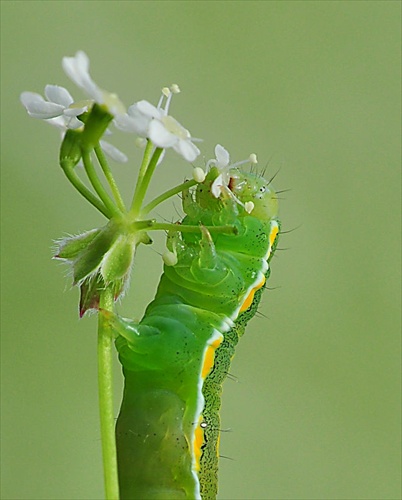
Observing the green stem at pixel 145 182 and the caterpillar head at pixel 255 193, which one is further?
the caterpillar head at pixel 255 193

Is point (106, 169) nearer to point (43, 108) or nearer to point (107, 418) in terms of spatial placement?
point (43, 108)

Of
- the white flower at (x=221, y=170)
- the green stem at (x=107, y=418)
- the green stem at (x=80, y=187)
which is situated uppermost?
the white flower at (x=221, y=170)

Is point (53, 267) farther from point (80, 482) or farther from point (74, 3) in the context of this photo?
point (74, 3)

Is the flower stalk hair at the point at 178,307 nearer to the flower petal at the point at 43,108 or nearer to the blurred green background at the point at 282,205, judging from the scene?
the flower petal at the point at 43,108

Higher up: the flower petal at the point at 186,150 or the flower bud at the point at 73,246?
the flower petal at the point at 186,150

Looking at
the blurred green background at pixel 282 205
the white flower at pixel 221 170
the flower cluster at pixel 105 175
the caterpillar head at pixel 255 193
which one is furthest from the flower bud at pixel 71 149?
the blurred green background at pixel 282 205

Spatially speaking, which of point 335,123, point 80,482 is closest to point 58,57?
point 335,123

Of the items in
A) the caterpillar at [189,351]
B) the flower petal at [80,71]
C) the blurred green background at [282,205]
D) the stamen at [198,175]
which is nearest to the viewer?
the flower petal at [80,71]

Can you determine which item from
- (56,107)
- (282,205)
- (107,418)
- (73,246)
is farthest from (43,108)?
(282,205)

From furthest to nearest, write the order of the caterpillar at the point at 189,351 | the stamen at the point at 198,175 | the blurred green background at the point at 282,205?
the blurred green background at the point at 282,205, the caterpillar at the point at 189,351, the stamen at the point at 198,175
